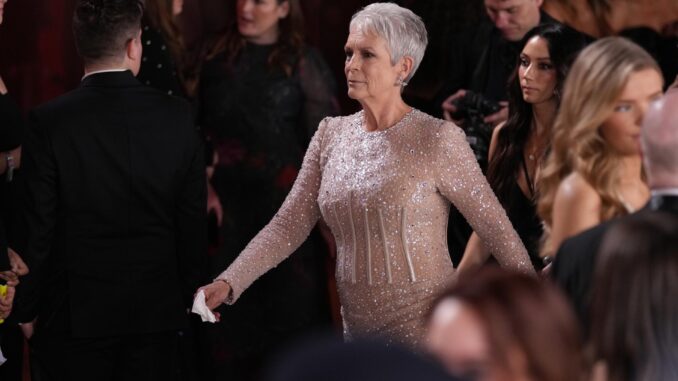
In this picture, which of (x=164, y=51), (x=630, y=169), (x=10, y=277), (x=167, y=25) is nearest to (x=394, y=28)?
(x=630, y=169)

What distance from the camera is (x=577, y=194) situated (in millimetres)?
3037

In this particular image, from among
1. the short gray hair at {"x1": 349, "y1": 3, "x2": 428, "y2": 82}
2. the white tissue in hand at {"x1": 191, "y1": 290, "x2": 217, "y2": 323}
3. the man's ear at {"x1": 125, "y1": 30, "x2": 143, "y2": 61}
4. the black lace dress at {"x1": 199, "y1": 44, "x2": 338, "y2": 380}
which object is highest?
the short gray hair at {"x1": 349, "y1": 3, "x2": 428, "y2": 82}

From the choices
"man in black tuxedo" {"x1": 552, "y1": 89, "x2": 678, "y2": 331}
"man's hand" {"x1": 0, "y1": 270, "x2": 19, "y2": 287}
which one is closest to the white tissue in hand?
"man's hand" {"x1": 0, "y1": 270, "x2": 19, "y2": 287}

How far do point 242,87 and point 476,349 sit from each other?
414 cm

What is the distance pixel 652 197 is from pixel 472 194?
1.25 meters

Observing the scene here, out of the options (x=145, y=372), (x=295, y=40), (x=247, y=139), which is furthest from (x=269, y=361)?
(x=145, y=372)

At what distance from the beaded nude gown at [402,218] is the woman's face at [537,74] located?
0.90 metres

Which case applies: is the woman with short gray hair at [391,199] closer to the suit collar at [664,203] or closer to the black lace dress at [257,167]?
the suit collar at [664,203]

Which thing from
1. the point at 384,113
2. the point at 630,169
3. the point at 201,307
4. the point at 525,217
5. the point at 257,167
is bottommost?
the point at 257,167

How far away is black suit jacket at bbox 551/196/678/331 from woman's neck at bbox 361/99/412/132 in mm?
1380

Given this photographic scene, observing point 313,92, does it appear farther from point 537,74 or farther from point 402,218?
point 402,218

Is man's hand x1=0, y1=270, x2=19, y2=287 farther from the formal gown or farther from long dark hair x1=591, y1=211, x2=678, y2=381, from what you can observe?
long dark hair x1=591, y1=211, x2=678, y2=381

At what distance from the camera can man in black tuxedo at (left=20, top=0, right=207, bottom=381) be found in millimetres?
3953

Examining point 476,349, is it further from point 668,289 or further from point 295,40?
point 295,40
